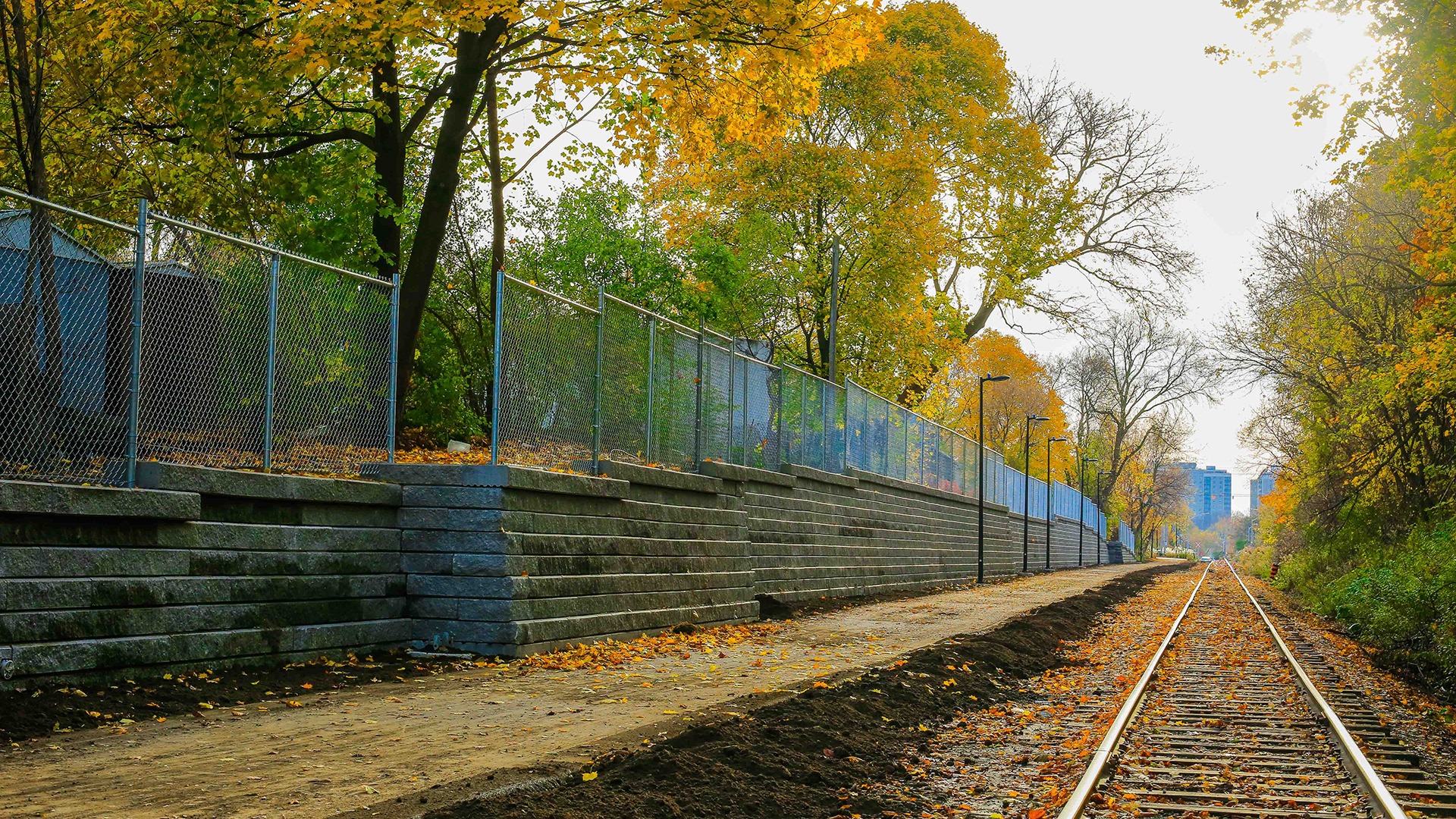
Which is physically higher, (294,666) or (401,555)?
(401,555)

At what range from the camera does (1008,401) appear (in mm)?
69062

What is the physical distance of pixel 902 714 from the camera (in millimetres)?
10492

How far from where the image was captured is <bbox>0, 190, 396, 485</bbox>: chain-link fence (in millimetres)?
8719

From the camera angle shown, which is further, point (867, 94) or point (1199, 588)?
point (1199, 588)

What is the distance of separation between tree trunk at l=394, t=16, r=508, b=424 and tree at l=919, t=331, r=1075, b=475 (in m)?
41.7

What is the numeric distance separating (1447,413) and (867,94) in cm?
1699

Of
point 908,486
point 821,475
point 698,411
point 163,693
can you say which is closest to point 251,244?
point 163,693

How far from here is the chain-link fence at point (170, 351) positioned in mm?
8719

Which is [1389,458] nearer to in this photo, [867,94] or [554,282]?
[867,94]

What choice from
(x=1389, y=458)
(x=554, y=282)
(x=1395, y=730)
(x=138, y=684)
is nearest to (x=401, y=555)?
(x=138, y=684)

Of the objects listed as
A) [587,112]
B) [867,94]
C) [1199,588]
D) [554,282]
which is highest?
[867,94]

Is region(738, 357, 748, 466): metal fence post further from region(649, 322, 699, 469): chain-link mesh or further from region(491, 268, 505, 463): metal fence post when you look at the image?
region(491, 268, 505, 463): metal fence post

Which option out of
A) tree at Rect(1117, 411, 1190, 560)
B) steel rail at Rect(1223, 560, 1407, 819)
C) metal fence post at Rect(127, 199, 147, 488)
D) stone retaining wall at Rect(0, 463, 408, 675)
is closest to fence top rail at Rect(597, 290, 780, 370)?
stone retaining wall at Rect(0, 463, 408, 675)

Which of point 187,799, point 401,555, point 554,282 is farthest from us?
point 554,282
